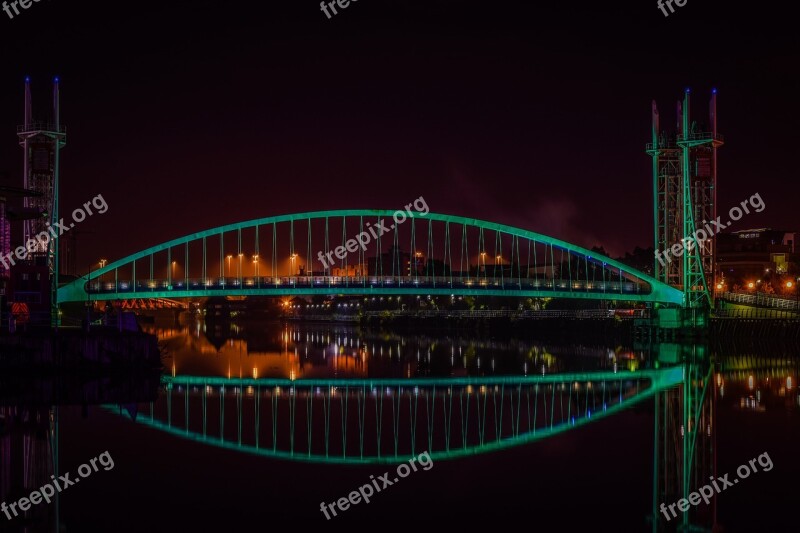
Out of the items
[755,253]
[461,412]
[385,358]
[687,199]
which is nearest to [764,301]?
[687,199]

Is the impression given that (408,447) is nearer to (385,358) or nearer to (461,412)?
(461,412)

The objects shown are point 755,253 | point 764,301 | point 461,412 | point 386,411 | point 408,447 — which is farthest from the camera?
point 755,253

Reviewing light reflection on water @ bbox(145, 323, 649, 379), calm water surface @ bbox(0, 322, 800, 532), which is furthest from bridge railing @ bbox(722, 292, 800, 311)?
calm water surface @ bbox(0, 322, 800, 532)

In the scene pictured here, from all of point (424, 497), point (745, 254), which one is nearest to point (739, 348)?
point (424, 497)

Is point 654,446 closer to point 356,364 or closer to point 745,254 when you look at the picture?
point 356,364

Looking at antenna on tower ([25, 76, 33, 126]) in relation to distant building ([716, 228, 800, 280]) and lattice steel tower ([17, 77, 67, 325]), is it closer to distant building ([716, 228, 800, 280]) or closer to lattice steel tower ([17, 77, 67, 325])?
lattice steel tower ([17, 77, 67, 325])
